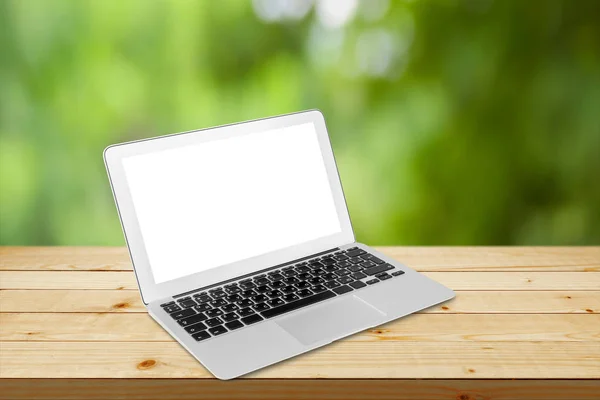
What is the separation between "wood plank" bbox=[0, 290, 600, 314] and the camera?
91cm

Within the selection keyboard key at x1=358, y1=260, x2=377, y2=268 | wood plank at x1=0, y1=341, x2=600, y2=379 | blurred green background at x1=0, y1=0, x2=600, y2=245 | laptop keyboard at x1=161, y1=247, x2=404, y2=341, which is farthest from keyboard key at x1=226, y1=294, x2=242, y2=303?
blurred green background at x1=0, y1=0, x2=600, y2=245

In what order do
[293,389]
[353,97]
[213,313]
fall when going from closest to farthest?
1. [293,389]
2. [213,313]
3. [353,97]

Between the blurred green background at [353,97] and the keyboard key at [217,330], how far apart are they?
21.5 inches

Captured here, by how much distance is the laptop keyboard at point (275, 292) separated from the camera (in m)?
0.84

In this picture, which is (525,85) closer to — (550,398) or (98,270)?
(550,398)

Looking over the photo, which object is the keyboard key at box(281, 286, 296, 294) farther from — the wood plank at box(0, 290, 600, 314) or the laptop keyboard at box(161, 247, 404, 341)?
the wood plank at box(0, 290, 600, 314)

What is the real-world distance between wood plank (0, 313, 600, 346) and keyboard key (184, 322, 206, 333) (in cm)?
3

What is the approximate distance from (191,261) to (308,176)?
0.80ft

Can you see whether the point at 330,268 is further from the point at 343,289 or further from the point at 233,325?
the point at 233,325

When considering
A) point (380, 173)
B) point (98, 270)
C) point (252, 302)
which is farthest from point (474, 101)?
point (98, 270)

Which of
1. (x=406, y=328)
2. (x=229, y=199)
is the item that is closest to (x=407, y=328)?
(x=406, y=328)

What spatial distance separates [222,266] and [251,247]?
57 millimetres

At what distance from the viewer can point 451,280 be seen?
101cm

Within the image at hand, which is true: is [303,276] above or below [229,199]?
below
